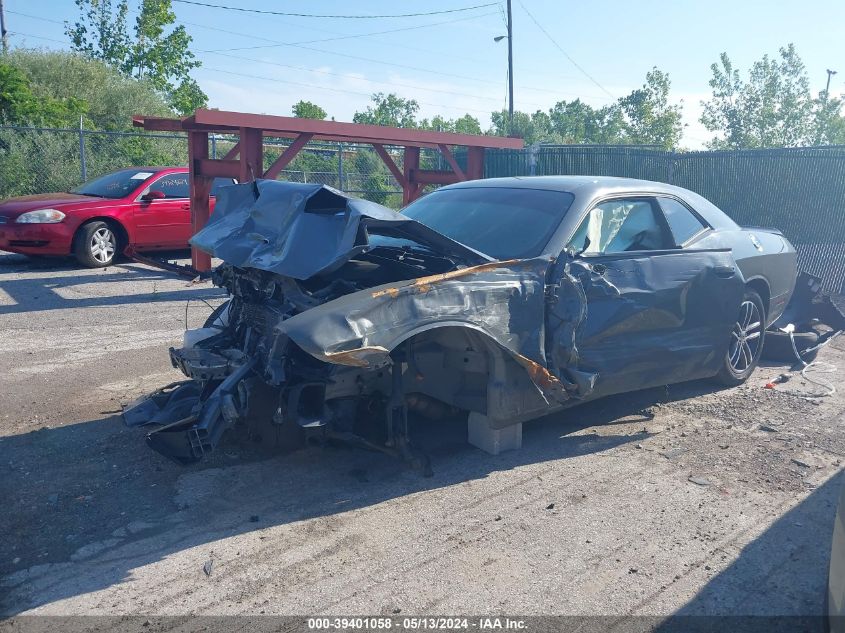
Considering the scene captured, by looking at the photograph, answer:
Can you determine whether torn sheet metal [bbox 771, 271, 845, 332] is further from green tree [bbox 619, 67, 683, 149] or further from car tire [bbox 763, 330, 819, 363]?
green tree [bbox 619, 67, 683, 149]

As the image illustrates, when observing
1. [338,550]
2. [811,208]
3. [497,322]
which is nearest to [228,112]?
[497,322]

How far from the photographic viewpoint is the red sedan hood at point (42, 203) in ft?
36.5

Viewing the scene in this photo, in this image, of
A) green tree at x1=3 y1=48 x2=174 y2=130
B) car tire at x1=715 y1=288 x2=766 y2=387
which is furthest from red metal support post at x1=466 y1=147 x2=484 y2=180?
green tree at x1=3 y1=48 x2=174 y2=130

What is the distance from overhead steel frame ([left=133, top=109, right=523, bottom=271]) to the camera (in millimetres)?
9891

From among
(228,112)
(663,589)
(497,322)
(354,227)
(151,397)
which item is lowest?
(663,589)

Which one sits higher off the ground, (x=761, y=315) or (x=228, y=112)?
(x=228, y=112)

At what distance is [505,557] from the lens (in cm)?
363

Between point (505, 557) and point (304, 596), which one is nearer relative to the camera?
point (304, 596)

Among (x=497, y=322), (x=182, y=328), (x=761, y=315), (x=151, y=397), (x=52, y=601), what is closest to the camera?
(x=52, y=601)

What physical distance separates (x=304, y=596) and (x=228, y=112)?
7.39 metres

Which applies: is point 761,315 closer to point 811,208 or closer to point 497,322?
point 497,322

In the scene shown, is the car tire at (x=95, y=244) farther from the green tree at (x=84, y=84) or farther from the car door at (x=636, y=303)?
the green tree at (x=84, y=84)

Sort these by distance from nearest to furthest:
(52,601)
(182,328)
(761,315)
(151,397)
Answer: (52,601), (151,397), (761,315), (182,328)

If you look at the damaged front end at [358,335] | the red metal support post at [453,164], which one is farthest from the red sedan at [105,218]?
the damaged front end at [358,335]
